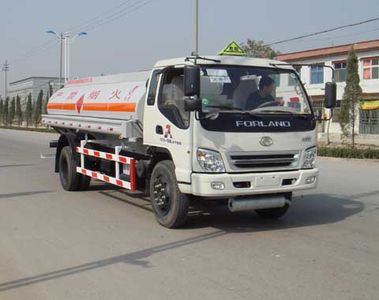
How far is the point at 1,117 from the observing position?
102500 mm

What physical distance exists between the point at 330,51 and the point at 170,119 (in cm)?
4364

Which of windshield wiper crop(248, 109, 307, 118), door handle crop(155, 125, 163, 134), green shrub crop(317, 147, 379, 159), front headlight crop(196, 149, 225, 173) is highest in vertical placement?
windshield wiper crop(248, 109, 307, 118)

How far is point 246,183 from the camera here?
311 inches

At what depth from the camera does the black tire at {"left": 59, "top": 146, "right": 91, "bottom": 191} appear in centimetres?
1227

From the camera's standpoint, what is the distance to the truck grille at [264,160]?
25.8 feet

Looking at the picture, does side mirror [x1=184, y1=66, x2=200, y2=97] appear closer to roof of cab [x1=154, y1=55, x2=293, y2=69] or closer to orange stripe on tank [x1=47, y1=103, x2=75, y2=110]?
roof of cab [x1=154, y1=55, x2=293, y2=69]

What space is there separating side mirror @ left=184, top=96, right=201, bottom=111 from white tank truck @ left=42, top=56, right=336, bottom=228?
13 mm

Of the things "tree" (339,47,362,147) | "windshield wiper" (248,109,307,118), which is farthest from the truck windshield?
"tree" (339,47,362,147)

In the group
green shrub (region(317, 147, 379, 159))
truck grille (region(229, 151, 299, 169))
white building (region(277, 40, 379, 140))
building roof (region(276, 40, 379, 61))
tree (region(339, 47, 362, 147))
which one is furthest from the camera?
building roof (region(276, 40, 379, 61))

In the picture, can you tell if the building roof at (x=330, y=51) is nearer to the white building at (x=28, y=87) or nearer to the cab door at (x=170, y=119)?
the cab door at (x=170, y=119)

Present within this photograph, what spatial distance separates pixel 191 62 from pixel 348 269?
357cm

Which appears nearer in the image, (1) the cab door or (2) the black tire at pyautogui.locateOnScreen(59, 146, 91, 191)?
(1) the cab door

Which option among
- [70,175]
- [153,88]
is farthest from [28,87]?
[153,88]

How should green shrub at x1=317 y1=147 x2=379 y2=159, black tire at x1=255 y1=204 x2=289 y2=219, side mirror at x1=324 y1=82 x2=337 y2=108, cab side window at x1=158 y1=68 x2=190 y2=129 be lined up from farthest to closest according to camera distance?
green shrub at x1=317 y1=147 x2=379 y2=159, black tire at x1=255 y1=204 x2=289 y2=219, side mirror at x1=324 y1=82 x2=337 y2=108, cab side window at x1=158 y1=68 x2=190 y2=129
